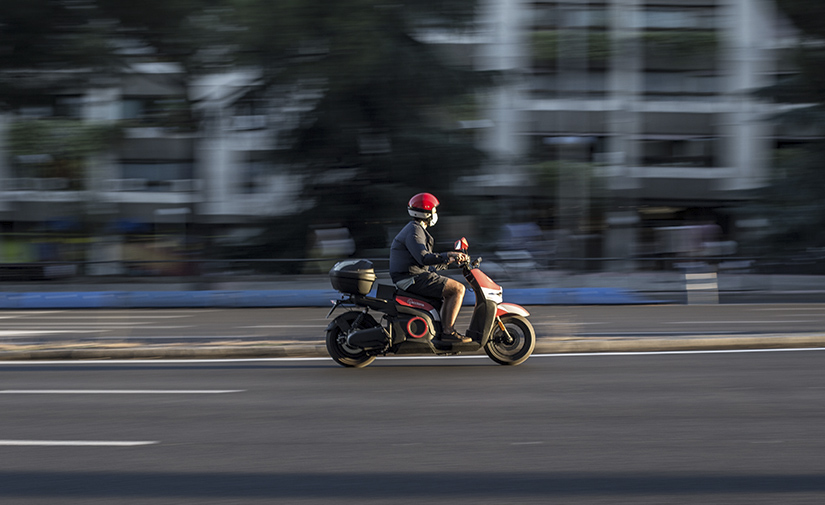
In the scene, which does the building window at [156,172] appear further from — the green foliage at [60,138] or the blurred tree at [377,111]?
the blurred tree at [377,111]

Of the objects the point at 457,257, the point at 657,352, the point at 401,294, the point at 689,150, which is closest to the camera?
the point at 457,257

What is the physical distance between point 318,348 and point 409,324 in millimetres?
1534

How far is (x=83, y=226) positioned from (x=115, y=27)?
16124 mm

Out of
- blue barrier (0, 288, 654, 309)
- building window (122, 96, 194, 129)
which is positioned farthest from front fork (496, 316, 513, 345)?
building window (122, 96, 194, 129)

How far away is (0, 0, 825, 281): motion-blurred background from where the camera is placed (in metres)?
21.2

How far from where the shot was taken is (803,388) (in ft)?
23.9

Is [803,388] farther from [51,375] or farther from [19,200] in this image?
[19,200]

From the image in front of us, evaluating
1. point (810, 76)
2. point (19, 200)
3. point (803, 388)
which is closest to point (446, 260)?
point (803, 388)

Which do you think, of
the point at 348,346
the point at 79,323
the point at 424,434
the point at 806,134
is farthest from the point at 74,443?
the point at 806,134

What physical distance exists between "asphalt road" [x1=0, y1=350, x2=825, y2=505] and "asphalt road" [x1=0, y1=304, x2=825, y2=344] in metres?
1.84

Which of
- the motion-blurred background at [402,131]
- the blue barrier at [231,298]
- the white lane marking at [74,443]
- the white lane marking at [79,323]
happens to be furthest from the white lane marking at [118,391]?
the motion-blurred background at [402,131]

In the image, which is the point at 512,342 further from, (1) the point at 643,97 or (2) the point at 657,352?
(1) the point at 643,97

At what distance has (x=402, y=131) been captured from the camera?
24.8 metres

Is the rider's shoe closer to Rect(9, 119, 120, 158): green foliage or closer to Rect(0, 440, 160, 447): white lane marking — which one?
Rect(0, 440, 160, 447): white lane marking
